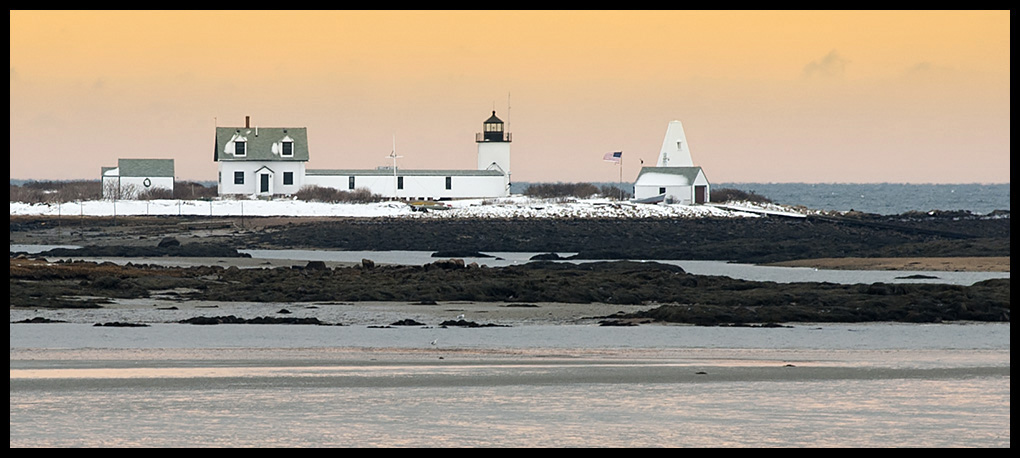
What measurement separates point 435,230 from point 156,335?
103ft

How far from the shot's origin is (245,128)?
231 ft

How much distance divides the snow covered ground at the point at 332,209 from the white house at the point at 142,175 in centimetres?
1009

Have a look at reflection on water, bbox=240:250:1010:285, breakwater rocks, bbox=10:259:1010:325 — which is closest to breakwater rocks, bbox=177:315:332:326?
breakwater rocks, bbox=10:259:1010:325

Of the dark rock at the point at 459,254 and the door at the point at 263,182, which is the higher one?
the door at the point at 263,182

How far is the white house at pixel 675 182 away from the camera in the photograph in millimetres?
70812

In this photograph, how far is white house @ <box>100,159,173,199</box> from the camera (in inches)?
2874

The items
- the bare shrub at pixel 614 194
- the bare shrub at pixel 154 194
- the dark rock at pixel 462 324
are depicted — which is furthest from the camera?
the bare shrub at pixel 614 194

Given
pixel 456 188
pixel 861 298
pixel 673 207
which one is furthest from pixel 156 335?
pixel 456 188

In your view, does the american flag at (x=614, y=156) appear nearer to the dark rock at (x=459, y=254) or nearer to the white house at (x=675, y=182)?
the white house at (x=675, y=182)

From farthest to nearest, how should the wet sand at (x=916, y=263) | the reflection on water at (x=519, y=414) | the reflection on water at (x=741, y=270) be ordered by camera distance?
1. the wet sand at (x=916, y=263)
2. the reflection on water at (x=741, y=270)
3. the reflection on water at (x=519, y=414)

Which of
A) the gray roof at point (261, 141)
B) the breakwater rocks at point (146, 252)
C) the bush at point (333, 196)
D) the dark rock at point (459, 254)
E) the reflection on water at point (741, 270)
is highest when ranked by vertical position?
the gray roof at point (261, 141)

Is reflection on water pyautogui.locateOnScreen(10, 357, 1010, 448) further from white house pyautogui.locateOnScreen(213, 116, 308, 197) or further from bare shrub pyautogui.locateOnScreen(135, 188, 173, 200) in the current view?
bare shrub pyautogui.locateOnScreen(135, 188, 173, 200)

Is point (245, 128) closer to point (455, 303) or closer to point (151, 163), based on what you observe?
point (151, 163)

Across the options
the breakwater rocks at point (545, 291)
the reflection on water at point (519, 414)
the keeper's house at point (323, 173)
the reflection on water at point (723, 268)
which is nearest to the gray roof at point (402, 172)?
the keeper's house at point (323, 173)
